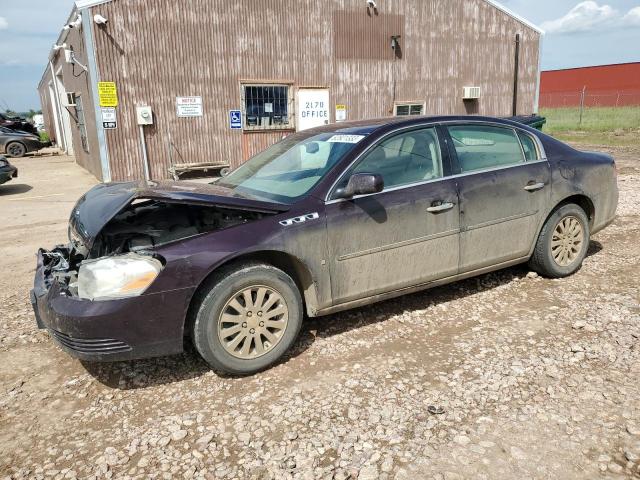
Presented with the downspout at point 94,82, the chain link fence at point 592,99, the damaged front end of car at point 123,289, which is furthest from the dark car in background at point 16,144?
the chain link fence at point 592,99

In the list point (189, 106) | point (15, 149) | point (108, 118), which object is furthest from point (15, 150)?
point (189, 106)

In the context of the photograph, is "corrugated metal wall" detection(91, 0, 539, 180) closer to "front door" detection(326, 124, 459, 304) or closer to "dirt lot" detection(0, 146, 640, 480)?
"dirt lot" detection(0, 146, 640, 480)

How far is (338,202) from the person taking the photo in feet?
11.5

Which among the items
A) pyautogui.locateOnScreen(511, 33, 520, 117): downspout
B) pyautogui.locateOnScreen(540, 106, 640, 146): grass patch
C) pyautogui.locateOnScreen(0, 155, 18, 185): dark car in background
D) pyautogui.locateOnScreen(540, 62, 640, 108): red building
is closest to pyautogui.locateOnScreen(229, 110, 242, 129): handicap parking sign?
pyautogui.locateOnScreen(0, 155, 18, 185): dark car in background

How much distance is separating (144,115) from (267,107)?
336 cm

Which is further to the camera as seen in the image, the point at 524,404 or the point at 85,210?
the point at 85,210

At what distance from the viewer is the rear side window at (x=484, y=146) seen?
13.6 feet

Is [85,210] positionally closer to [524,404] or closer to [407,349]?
[407,349]

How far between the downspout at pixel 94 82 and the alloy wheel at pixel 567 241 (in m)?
10.4

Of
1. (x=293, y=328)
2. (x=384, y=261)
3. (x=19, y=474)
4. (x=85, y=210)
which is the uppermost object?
(x=85, y=210)

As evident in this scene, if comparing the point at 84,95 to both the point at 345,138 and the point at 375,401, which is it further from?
the point at 375,401

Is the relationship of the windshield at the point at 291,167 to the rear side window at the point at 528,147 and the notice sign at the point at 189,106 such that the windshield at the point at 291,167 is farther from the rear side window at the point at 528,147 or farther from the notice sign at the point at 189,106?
the notice sign at the point at 189,106

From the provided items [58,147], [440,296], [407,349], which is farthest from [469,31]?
[58,147]

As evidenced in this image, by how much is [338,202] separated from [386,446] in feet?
5.33
